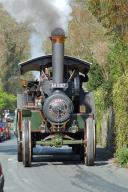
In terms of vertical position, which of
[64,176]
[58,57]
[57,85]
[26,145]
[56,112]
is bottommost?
[64,176]

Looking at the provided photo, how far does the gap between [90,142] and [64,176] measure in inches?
88.5

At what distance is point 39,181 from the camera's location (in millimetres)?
10016

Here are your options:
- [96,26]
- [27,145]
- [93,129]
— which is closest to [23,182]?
[27,145]

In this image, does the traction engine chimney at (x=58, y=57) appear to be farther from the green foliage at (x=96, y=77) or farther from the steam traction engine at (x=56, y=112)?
the green foliage at (x=96, y=77)

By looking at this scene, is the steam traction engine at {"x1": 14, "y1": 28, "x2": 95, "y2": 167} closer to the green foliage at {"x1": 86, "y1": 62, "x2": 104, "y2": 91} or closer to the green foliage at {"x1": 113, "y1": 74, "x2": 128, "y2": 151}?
the green foliage at {"x1": 113, "y1": 74, "x2": 128, "y2": 151}

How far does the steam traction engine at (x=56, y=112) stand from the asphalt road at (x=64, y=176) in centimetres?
49

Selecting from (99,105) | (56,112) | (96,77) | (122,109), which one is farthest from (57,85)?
(96,77)

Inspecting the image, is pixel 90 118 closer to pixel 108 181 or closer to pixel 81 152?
pixel 81 152

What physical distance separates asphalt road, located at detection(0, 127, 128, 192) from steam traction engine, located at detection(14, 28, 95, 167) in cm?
49

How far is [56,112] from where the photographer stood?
12.9 meters

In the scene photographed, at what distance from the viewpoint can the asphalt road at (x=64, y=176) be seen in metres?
9.12

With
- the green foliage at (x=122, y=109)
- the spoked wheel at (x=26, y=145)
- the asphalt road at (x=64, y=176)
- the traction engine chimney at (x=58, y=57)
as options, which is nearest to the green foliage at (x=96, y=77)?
the asphalt road at (x=64, y=176)

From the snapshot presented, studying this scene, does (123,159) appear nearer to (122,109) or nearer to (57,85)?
(122,109)

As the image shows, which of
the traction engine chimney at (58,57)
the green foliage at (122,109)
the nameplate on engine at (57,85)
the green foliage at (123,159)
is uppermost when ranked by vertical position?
the traction engine chimney at (58,57)
